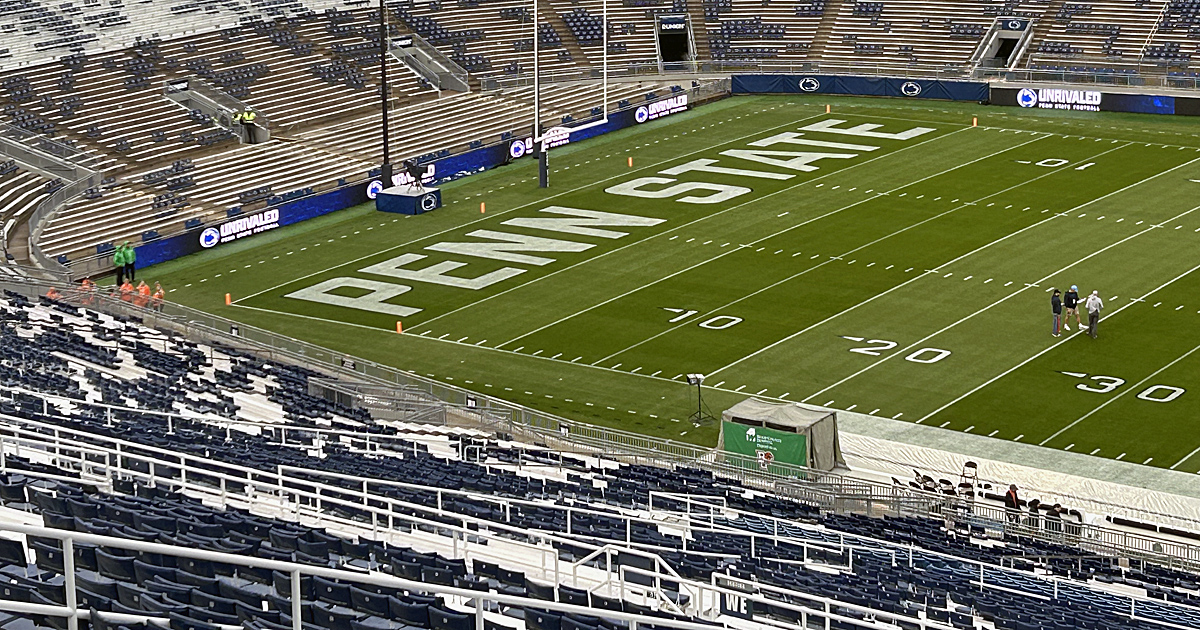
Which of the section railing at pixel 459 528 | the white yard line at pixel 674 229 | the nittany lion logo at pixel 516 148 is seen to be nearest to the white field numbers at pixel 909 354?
the white yard line at pixel 674 229

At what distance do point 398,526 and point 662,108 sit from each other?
51500mm

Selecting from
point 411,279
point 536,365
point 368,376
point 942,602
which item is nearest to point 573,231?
point 411,279

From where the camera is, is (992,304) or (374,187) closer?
(992,304)

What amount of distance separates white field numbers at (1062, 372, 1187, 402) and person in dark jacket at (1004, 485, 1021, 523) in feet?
27.4

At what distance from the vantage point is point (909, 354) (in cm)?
4272

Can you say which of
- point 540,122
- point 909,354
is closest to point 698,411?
point 909,354

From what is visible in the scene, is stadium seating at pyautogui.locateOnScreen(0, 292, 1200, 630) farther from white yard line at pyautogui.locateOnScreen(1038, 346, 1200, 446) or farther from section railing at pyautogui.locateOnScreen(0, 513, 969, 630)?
white yard line at pyautogui.locateOnScreen(1038, 346, 1200, 446)

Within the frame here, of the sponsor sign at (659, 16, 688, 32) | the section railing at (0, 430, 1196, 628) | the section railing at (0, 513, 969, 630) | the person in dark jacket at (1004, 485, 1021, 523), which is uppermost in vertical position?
the section railing at (0, 513, 969, 630)

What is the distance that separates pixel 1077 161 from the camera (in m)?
62.3

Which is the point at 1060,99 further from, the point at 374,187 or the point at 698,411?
the point at 698,411

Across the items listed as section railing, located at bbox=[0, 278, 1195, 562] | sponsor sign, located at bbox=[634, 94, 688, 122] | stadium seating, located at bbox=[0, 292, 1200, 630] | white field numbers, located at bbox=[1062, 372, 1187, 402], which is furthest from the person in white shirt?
sponsor sign, located at bbox=[634, 94, 688, 122]

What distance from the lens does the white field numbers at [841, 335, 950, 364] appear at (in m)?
42.3

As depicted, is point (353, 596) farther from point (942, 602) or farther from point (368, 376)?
point (368, 376)

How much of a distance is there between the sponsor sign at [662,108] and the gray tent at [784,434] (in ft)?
122
